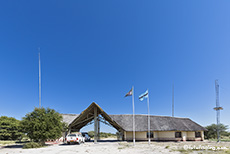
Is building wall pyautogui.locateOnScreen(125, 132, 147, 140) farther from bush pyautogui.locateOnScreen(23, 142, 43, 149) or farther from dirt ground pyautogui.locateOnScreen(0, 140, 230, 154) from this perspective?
bush pyautogui.locateOnScreen(23, 142, 43, 149)

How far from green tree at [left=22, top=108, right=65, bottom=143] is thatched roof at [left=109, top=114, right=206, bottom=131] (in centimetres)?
1399

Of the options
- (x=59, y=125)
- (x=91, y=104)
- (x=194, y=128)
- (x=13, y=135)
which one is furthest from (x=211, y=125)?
(x=13, y=135)

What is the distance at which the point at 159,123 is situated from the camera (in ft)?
108

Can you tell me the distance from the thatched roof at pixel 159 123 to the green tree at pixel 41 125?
14.0 m

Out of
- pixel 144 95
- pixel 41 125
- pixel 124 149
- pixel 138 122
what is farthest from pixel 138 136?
pixel 41 125

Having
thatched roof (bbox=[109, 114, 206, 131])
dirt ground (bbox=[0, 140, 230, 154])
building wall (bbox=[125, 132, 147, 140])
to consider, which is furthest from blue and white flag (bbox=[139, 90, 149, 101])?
building wall (bbox=[125, 132, 147, 140])

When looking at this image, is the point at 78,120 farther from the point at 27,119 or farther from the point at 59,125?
the point at 27,119

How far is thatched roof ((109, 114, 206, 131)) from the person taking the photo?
102 ft

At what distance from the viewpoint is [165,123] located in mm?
33031

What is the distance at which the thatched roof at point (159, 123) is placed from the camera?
102 ft

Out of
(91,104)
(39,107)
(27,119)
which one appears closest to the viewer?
(27,119)

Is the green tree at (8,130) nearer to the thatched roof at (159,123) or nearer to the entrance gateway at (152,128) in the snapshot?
the entrance gateway at (152,128)

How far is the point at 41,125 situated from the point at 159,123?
22839mm

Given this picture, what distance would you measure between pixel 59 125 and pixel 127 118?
16.6 m
